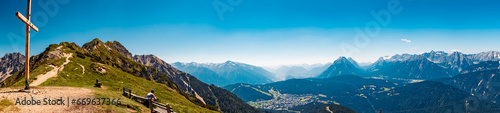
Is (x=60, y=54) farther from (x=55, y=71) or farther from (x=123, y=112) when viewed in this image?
(x=123, y=112)

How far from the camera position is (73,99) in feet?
115

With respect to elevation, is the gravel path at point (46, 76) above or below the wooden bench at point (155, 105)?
above

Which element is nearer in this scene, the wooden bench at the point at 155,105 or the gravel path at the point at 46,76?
the wooden bench at the point at 155,105

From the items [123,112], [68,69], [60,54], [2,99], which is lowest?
→ [123,112]

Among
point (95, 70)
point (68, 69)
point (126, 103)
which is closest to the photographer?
point (126, 103)

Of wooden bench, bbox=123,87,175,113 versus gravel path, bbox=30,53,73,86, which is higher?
gravel path, bbox=30,53,73,86

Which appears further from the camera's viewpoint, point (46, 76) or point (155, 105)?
point (46, 76)

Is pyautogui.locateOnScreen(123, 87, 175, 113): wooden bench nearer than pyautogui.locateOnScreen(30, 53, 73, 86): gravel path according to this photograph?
Yes

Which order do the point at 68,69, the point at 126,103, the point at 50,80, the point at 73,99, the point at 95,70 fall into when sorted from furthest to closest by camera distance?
the point at 95,70
the point at 68,69
the point at 50,80
the point at 126,103
the point at 73,99

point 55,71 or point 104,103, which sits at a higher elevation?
point 55,71

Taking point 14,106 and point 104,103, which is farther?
point 104,103

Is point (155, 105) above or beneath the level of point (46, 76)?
beneath

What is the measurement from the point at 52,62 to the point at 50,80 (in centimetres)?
2408

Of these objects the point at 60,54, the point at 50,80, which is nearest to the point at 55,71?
the point at 50,80
